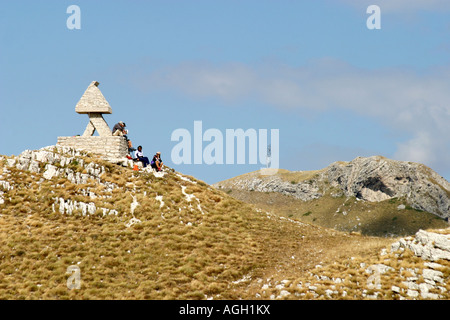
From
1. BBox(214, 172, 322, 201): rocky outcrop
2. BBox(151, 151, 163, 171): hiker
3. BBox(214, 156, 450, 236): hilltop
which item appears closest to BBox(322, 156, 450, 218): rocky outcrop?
BBox(214, 156, 450, 236): hilltop

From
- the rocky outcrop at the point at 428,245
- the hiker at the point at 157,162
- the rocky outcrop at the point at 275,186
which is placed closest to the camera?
the rocky outcrop at the point at 428,245

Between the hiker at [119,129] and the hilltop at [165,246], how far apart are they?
2.95 m

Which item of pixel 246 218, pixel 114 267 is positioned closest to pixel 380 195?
pixel 246 218

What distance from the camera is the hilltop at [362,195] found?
5423 inches

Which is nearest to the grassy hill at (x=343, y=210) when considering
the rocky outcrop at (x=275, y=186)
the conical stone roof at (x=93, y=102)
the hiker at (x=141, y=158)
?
the rocky outcrop at (x=275, y=186)

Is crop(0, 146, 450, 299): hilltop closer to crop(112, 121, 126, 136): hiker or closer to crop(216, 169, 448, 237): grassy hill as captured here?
crop(112, 121, 126, 136): hiker

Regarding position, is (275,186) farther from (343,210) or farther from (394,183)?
(394,183)

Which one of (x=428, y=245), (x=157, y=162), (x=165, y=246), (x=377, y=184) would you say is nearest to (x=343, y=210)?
(x=377, y=184)

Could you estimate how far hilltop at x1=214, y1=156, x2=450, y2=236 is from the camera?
452 ft

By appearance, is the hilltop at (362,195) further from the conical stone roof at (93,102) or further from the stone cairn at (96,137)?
the conical stone roof at (93,102)

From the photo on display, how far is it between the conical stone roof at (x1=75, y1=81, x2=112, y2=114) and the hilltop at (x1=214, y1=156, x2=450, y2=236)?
300 ft

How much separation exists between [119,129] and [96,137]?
219 centimetres

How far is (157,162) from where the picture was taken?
42.9 meters
